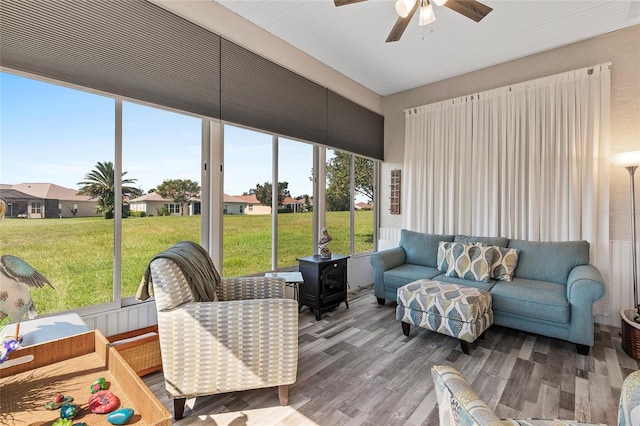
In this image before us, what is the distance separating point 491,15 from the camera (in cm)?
281

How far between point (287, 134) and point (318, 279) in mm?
1650

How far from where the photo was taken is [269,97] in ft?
10.3

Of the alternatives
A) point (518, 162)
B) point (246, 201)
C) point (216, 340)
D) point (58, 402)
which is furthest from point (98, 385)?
point (518, 162)

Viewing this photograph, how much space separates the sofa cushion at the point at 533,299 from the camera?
252 centimetres

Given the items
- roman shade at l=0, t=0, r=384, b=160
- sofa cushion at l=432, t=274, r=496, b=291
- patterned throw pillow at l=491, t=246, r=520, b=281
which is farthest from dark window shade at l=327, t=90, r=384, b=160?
patterned throw pillow at l=491, t=246, r=520, b=281

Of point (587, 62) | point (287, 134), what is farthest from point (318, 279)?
point (587, 62)

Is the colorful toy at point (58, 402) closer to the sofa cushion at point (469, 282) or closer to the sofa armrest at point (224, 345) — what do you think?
the sofa armrest at point (224, 345)

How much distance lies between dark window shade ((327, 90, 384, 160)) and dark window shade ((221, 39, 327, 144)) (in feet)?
0.56

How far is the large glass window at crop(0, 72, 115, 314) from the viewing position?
1.92 metres

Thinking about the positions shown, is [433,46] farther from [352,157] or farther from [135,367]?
[135,367]

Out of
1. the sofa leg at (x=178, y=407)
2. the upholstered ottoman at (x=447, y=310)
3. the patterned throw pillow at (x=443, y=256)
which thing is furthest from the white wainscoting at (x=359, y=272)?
the sofa leg at (x=178, y=407)

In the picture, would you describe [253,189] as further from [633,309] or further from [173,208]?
[633,309]

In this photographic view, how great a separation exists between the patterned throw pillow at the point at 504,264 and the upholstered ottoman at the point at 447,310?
62cm

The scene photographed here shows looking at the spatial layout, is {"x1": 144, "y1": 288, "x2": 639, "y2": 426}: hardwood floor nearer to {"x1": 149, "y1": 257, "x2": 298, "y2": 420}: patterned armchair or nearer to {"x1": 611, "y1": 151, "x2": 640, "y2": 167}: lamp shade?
{"x1": 149, "y1": 257, "x2": 298, "y2": 420}: patterned armchair
